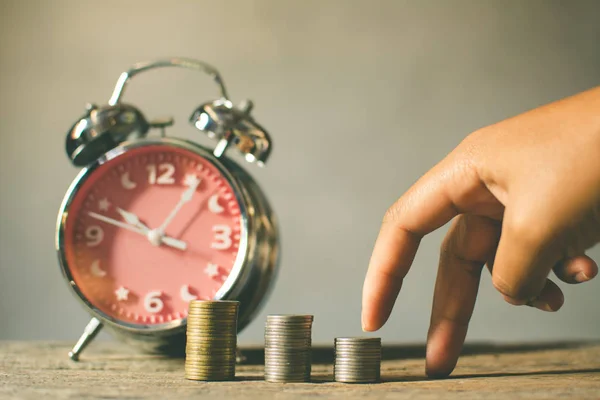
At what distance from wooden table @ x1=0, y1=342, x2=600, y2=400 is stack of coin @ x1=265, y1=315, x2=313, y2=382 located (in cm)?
2

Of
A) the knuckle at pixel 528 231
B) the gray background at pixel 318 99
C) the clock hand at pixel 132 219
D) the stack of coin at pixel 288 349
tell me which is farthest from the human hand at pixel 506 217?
the gray background at pixel 318 99

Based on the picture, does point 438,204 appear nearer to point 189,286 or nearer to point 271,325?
point 271,325

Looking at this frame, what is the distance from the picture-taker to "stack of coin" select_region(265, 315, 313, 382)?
2.40 feet

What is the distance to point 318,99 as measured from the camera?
1.80 metres

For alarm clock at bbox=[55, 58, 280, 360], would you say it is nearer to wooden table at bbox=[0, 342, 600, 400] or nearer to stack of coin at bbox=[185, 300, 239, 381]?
wooden table at bbox=[0, 342, 600, 400]

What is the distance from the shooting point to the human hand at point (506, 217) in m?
0.56

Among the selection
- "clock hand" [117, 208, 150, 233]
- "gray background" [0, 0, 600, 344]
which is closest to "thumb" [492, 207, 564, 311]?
"clock hand" [117, 208, 150, 233]

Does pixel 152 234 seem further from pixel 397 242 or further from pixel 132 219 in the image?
pixel 397 242

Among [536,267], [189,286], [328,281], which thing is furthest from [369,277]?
[328,281]

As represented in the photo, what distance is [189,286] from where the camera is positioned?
1.03 metres

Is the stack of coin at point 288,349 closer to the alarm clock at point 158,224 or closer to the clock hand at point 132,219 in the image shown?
the alarm clock at point 158,224

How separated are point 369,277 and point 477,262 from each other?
6.3 inches

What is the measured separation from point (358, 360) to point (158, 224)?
469 mm

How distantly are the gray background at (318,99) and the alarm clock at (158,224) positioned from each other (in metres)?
0.70
